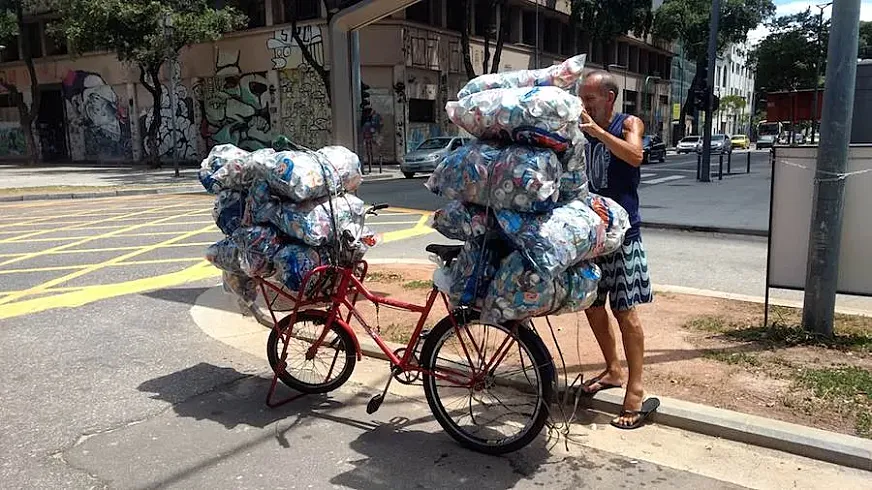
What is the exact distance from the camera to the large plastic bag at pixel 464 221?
11.2 feet

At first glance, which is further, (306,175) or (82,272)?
(82,272)

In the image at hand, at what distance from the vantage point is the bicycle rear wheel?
4.41m

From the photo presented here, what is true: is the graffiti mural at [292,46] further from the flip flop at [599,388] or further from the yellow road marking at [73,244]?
the flip flop at [599,388]

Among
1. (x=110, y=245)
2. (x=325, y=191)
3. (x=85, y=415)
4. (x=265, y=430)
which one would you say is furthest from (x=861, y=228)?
(x=110, y=245)

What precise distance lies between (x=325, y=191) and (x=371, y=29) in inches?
1061

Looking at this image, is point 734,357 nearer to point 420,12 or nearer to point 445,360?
point 445,360

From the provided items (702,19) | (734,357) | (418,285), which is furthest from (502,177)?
(702,19)

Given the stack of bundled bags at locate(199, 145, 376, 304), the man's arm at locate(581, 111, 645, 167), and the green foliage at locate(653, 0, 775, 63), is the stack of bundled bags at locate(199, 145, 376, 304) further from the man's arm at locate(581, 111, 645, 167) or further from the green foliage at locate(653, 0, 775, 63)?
the green foliage at locate(653, 0, 775, 63)

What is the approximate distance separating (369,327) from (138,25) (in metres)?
24.9

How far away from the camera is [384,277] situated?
301 inches

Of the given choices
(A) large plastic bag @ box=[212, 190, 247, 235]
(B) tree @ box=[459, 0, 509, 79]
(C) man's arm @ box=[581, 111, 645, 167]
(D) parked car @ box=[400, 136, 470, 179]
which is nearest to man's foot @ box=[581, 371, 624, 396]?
(C) man's arm @ box=[581, 111, 645, 167]

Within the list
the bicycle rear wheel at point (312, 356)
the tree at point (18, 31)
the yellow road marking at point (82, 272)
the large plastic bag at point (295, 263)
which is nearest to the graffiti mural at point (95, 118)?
the tree at point (18, 31)

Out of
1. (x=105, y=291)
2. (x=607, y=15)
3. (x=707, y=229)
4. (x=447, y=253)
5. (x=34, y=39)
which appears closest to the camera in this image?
(x=447, y=253)

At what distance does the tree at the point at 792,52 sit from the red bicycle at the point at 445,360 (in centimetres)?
5616
